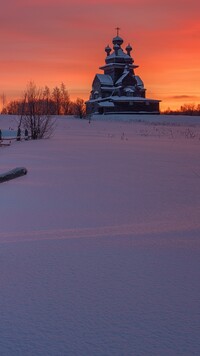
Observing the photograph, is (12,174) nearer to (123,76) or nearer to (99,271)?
(99,271)

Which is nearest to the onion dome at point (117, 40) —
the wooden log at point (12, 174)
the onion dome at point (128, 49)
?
the onion dome at point (128, 49)

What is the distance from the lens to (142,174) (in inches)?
498

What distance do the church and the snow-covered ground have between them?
218ft

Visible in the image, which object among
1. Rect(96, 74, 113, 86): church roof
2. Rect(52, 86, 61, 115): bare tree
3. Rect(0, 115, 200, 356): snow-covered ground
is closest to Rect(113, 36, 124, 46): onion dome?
Rect(96, 74, 113, 86): church roof

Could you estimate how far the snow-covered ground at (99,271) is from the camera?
3188mm

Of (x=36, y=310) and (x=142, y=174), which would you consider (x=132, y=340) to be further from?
(x=142, y=174)

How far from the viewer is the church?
75250 millimetres

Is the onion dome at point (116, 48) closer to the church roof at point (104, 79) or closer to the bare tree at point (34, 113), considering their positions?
the church roof at point (104, 79)

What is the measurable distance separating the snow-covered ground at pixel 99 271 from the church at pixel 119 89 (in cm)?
6632

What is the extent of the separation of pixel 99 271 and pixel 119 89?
73430mm

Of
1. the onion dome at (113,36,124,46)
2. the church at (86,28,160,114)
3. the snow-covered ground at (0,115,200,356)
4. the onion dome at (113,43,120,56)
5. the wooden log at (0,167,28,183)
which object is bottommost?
the snow-covered ground at (0,115,200,356)

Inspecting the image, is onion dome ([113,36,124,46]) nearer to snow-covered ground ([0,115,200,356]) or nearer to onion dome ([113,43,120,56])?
onion dome ([113,43,120,56])

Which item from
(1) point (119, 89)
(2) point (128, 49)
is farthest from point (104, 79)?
(2) point (128, 49)

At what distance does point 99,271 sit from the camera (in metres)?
4.57
